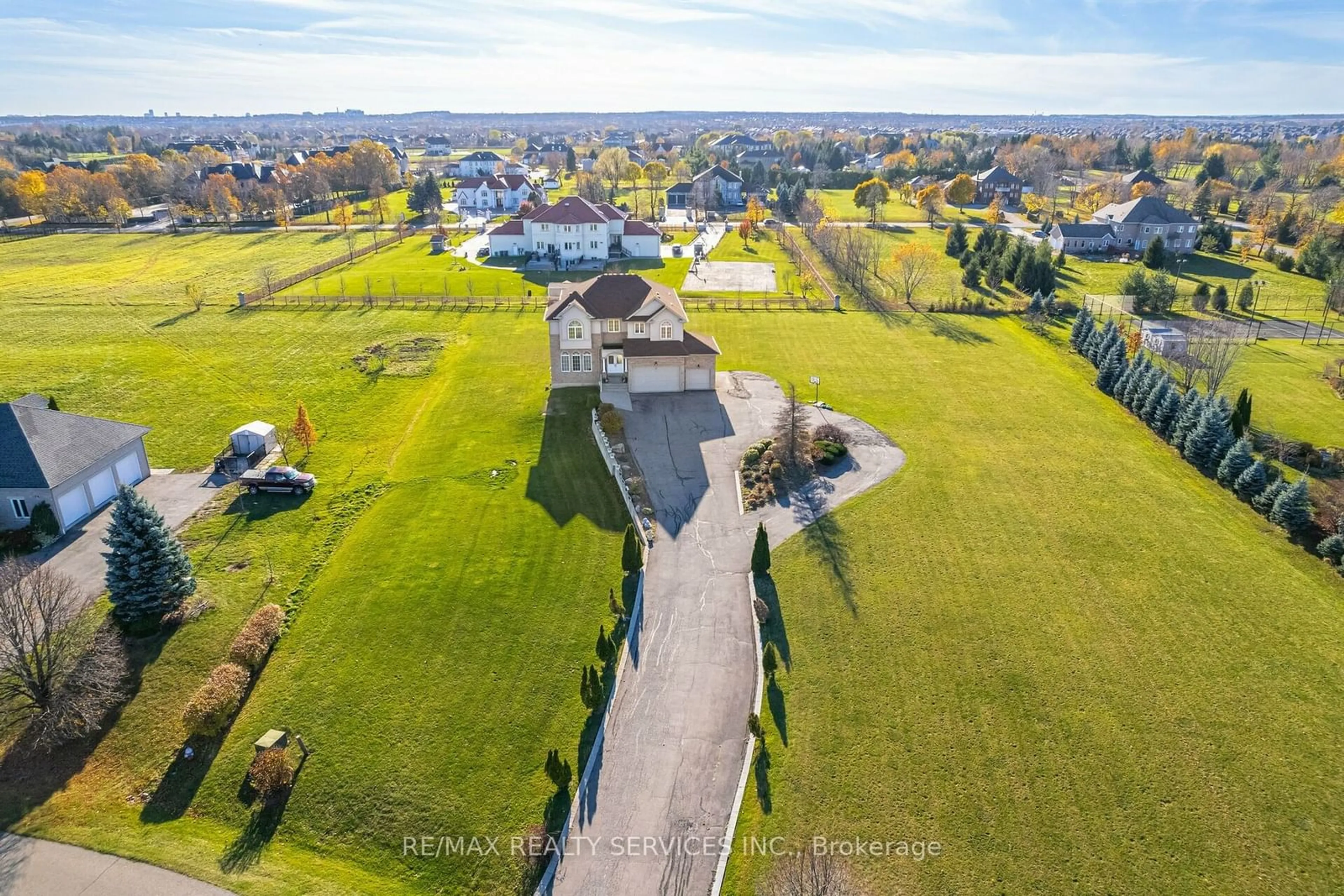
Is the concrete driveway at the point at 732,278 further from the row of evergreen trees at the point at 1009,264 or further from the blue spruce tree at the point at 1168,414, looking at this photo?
the blue spruce tree at the point at 1168,414

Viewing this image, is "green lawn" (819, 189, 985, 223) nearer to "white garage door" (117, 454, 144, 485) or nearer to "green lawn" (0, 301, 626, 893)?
"green lawn" (0, 301, 626, 893)

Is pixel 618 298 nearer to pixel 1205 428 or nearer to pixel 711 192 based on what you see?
pixel 1205 428

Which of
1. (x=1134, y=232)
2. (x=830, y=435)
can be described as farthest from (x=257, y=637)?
(x=1134, y=232)

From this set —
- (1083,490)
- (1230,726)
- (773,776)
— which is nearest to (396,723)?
(773,776)

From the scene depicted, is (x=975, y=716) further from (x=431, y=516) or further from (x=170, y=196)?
(x=170, y=196)

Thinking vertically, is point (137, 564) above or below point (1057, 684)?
above

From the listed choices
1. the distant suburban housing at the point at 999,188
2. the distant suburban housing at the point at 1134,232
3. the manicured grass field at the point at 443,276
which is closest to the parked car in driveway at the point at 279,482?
the manicured grass field at the point at 443,276

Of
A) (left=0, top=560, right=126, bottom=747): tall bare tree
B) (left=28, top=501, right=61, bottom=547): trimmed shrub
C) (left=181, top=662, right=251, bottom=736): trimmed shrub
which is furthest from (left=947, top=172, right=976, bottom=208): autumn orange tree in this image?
(left=0, top=560, right=126, bottom=747): tall bare tree
